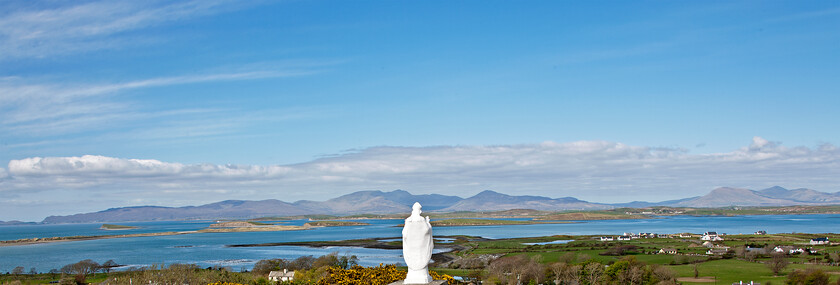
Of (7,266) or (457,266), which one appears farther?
(7,266)

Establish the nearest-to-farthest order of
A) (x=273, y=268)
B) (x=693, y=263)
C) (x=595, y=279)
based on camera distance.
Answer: (x=595, y=279), (x=273, y=268), (x=693, y=263)

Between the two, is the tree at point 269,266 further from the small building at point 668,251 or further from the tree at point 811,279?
the small building at point 668,251

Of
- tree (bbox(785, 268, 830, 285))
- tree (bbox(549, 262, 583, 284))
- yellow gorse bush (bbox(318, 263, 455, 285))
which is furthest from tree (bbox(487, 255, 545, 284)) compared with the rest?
yellow gorse bush (bbox(318, 263, 455, 285))

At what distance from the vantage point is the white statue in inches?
783

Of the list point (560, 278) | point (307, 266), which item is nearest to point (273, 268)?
point (307, 266)

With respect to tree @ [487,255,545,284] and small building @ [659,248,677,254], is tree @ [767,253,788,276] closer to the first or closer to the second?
small building @ [659,248,677,254]

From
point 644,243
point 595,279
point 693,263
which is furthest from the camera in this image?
point 644,243

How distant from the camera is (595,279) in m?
49.2

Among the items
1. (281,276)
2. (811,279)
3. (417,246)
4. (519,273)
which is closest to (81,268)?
(281,276)

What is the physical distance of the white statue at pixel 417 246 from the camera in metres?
19.9

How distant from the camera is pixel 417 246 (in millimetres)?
19922

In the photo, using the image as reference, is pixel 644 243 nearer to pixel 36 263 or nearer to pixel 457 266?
pixel 457 266

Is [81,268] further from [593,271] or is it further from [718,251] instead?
[718,251]

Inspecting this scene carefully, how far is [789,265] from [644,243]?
36244 mm
